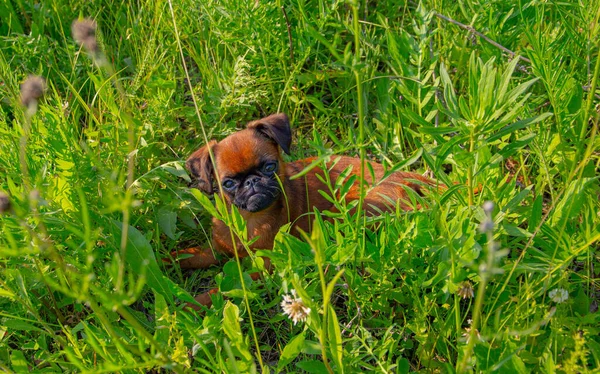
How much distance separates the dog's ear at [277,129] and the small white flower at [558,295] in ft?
6.21

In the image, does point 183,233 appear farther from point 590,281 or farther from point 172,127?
point 590,281

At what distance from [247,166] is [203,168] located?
288mm

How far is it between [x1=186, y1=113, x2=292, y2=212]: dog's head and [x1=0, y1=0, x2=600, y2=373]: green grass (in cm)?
23

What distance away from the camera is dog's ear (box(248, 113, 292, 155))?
421cm

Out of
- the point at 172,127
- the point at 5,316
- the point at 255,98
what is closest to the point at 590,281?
the point at 255,98

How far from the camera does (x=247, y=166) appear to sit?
4.21 meters

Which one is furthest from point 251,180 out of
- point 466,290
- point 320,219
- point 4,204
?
point 4,204

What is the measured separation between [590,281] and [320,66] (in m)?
2.63

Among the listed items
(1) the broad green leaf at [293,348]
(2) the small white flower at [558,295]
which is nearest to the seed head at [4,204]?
(1) the broad green leaf at [293,348]

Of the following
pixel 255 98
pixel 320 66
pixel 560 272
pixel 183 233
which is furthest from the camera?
pixel 320 66

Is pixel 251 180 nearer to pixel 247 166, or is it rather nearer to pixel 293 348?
pixel 247 166

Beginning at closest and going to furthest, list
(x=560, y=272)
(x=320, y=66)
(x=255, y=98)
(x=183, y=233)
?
(x=560, y=272) → (x=183, y=233) → (x=255, y=98) → (x=320, y=66)

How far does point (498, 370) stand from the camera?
2.76 m

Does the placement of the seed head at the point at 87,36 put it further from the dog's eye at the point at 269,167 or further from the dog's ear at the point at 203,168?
the dog's eye at the point at 269,167
